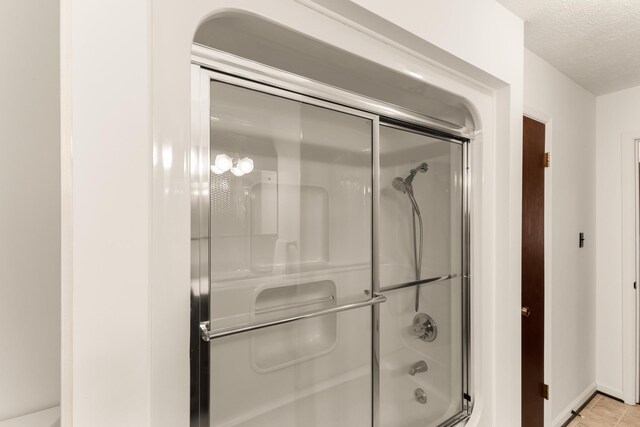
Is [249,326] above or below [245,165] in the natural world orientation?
below

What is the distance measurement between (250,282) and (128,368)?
0.50 m

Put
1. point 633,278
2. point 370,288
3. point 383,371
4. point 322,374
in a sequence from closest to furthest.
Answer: point 370,288 → point 322,374 → point 383,371 → point 633,278

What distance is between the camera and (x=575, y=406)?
232cm

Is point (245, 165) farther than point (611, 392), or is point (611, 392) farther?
point (611, 392)

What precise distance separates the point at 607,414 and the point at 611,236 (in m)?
1.31

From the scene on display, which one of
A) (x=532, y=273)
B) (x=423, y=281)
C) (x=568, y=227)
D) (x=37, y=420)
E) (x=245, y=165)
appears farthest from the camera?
(x=568, y=227)

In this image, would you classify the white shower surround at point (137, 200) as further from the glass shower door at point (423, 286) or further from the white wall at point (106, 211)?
the glass shower door at point (423, 286)

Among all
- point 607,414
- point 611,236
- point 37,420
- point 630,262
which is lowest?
point 607,414

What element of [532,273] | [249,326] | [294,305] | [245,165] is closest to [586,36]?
[532,273]

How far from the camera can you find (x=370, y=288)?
1247 mm

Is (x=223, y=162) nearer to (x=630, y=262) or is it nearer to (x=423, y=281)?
(x=423, y=281)

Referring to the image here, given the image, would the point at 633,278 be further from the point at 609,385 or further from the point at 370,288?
the point at 370,288

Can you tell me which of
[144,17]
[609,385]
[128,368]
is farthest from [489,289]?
[609,385]

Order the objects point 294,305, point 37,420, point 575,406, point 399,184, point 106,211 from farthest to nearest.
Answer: point 575,406, point 399,184, point 294,305, point 37,420, point 106,211
